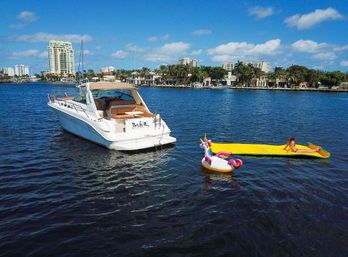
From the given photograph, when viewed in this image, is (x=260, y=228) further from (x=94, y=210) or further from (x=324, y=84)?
(x=324, y=84)

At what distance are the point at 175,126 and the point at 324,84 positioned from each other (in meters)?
165

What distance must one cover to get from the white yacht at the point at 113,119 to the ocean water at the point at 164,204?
845 millimetres

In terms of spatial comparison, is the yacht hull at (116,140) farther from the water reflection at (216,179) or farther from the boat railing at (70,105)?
the water reflection at (216,179)

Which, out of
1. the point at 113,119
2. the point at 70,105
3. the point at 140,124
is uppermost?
the point at 70,105

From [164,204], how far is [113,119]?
9.00 meters

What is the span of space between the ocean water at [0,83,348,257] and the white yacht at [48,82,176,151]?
85 centimetres

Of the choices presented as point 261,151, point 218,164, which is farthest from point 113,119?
point 261,151

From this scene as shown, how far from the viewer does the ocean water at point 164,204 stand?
28.6 feet

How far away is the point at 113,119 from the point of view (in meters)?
18.9

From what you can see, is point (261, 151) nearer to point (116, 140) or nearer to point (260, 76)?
point (116, 140)

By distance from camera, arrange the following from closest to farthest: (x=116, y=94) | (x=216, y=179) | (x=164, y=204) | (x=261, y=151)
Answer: (x=164, y=204), (x=216, y=179), (x=261, y=151), (x=116, y=94)

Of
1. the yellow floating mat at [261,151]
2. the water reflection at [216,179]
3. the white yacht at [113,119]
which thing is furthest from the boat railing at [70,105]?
the water reflection at [216,179]

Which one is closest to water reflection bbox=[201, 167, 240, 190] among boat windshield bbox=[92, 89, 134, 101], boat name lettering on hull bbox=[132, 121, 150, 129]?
boat name lettering on hull bbox=[132, 121, 150, 129]

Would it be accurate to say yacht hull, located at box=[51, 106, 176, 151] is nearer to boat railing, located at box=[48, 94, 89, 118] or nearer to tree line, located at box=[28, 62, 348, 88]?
boat railing, located at box=[48, 94, 89, 118]
